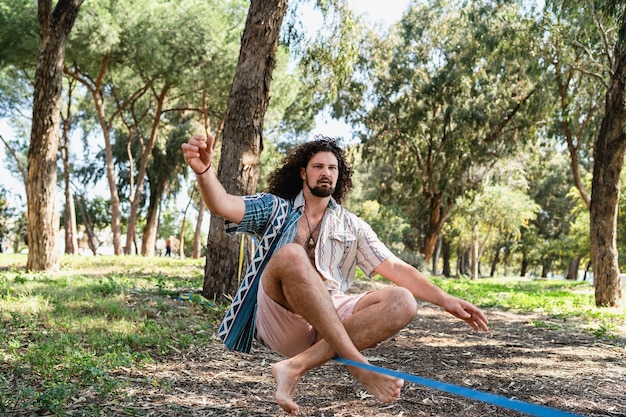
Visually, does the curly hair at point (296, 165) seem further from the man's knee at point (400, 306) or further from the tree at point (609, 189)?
the tree at point (609, 189)

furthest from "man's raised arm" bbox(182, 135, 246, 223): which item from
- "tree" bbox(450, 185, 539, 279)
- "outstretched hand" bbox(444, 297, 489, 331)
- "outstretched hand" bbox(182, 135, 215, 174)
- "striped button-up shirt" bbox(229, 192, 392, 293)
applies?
"tree" bbox(450, 185, 539, 279)

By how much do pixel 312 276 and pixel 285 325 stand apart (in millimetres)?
435

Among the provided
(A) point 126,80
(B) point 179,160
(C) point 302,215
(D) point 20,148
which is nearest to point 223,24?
(A) point 126,80

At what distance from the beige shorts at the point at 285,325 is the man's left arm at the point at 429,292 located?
0.95 ft

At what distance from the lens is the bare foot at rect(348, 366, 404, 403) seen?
2.79 metres

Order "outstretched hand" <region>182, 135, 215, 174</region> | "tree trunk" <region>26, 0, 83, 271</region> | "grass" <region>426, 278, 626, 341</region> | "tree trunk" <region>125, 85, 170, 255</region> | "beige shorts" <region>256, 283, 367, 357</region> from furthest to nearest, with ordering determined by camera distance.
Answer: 1. "tree trunk" <region>125, 85, 170, 255</region>
2. "tree trunk" <region>26, 0, 83, 271</region>
3. "grass" <region>426, 278, 626, 341</region>
4. "beige shorts" <region>256, 283, 367, 357</region>
5. "outstretched hand" <region>182, 135, 215, 174</region>

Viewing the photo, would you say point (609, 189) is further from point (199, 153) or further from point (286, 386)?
point (199, 153)

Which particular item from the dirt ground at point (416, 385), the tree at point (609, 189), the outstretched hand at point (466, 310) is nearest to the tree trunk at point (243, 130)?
the dirt ground at point (416, 385)

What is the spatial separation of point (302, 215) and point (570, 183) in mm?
33665

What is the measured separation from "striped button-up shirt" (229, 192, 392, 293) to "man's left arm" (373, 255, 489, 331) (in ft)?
0.26

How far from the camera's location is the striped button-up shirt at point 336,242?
319cm

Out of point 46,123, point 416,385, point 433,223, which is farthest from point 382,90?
point 416,385

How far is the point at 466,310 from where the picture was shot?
3025 millimetres

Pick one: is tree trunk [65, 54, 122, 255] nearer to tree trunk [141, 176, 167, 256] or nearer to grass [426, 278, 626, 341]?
tree trunk [141, 176, 167, 256]
